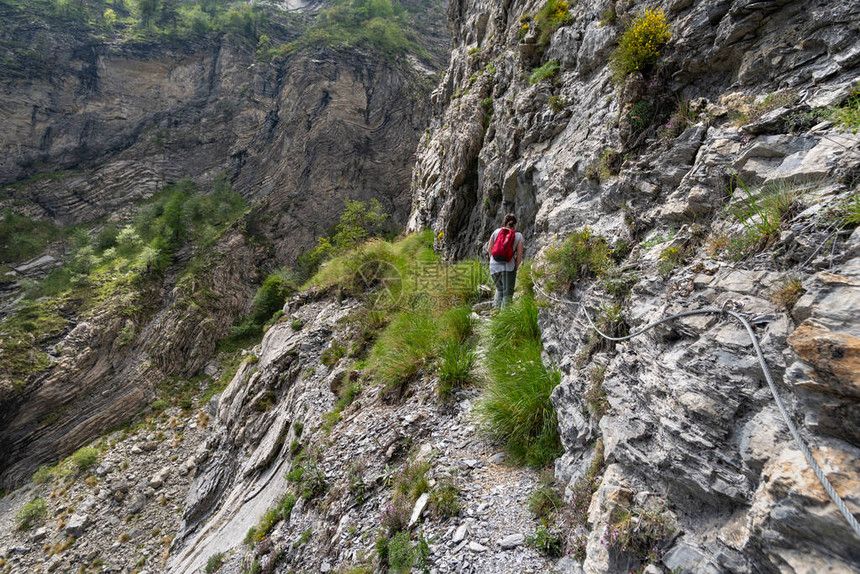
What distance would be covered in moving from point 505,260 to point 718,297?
12.3 feet

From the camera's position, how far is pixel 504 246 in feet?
19.8

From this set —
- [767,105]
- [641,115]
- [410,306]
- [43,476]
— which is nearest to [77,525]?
[43,476]

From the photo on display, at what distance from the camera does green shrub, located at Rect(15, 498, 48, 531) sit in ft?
42.0

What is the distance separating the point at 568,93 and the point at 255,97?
1504 inches

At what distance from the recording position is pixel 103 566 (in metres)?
11.3

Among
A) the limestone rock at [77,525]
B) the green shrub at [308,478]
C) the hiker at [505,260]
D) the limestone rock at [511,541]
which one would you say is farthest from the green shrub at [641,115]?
the limestone rock at [77,525]

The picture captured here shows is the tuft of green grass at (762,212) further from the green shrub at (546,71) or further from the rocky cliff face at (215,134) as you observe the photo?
the rocky cliff face at (215,134)

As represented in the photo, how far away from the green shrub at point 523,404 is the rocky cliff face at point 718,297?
10.2 inches

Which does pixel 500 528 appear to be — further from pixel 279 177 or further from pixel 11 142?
pixel 11 142

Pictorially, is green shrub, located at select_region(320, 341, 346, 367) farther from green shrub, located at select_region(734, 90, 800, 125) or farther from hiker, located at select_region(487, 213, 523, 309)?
green shrub, located at select_region(734, 90, 800, 125)

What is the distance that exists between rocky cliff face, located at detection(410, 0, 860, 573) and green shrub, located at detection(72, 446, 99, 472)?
20.2 m

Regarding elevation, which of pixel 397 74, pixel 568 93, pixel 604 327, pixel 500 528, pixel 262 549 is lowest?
pixel 262 549

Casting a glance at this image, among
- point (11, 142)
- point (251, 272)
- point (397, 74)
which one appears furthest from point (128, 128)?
point (397, 74)

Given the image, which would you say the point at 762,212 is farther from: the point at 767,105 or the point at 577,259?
the point at 577,259
